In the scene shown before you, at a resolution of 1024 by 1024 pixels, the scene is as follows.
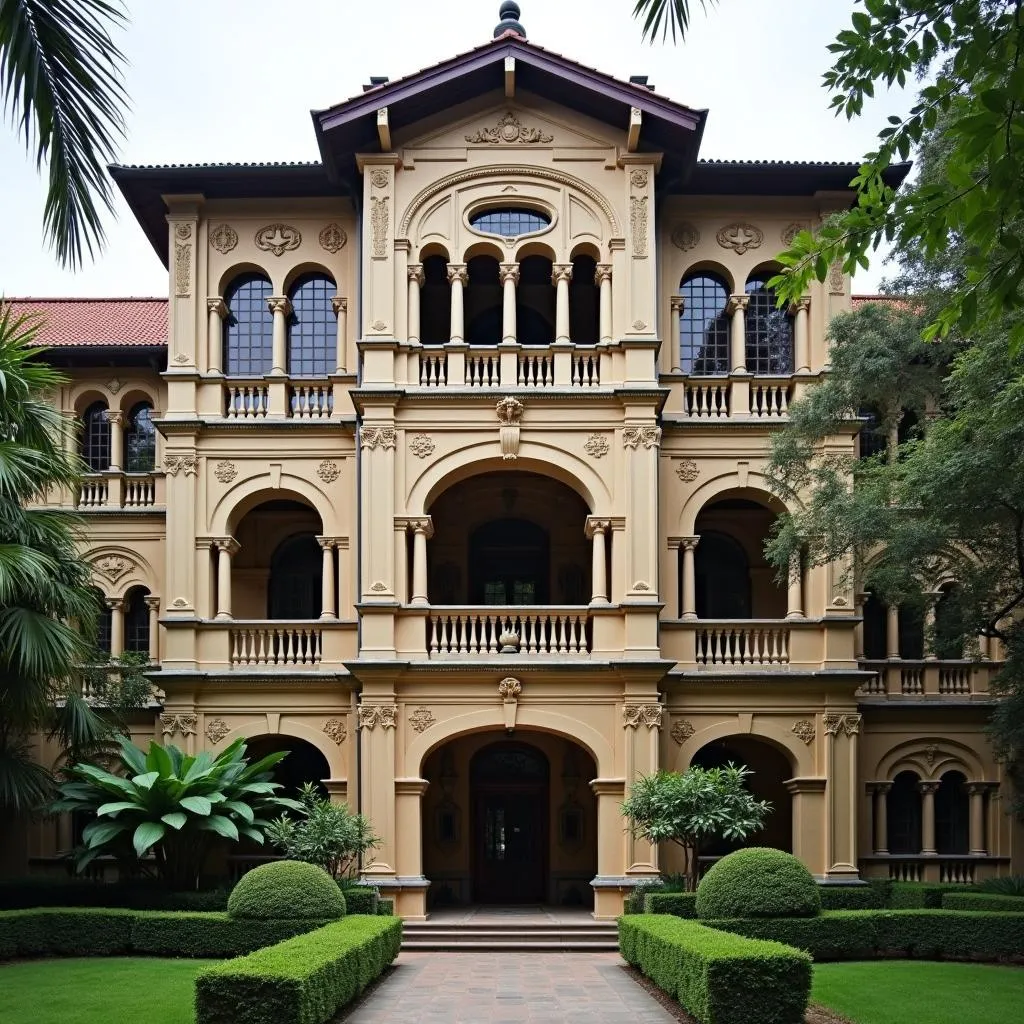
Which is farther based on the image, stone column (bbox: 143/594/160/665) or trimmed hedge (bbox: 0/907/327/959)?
stone column (bbox: 143/594/160/665)

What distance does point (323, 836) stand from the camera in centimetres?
2214

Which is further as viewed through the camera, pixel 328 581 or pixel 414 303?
pixel 328 581

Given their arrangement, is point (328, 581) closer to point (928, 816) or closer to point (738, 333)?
point (738, 333)

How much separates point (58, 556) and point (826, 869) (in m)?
15.4

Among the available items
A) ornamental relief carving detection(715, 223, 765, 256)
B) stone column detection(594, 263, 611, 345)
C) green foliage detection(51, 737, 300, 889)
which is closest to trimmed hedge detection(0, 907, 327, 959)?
green foliage detection(51, 737, 300, 889)

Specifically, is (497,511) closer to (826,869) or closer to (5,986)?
(826,869)

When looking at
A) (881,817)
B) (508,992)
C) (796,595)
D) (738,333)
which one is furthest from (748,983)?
(738,333)

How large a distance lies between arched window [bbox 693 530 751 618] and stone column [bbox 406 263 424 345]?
803 centimetres

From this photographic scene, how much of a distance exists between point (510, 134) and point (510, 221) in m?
1.74

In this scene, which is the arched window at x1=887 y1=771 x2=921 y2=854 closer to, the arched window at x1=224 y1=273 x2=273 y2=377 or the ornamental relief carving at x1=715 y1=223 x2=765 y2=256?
the ornamental relief carving at x1=715 y1=223 x2=765 y2=256

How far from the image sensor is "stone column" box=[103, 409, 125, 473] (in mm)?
28375

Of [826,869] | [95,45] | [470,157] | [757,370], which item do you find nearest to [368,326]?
[470,157]

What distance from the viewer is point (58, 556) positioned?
2164 centimetres

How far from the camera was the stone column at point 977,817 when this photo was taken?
1041 inches
